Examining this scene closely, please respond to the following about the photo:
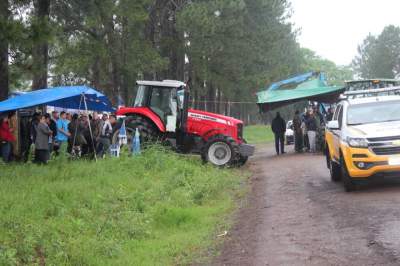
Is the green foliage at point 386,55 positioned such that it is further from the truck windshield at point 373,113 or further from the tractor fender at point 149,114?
the truck windshield at point 373,113

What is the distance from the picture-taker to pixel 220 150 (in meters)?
19.5

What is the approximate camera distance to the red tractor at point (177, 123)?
64.0ft

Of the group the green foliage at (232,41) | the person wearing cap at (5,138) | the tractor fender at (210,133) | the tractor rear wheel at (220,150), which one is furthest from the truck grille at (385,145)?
the green foliage at (232,41)

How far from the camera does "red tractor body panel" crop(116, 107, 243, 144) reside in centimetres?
1992

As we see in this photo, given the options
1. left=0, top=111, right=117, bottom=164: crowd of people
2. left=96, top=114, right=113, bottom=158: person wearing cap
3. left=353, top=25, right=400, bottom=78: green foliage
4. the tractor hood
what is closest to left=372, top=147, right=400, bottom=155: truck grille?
the tractor hood

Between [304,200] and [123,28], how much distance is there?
25.9m

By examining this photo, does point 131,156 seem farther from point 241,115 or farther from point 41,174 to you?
point 241,115

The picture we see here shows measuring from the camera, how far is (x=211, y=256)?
8.09 metres

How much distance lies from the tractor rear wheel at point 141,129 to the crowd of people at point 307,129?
653 cm

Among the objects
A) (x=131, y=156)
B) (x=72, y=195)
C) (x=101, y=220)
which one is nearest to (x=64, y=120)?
(x=131, y=156)

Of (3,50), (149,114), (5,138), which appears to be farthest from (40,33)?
(149,114)

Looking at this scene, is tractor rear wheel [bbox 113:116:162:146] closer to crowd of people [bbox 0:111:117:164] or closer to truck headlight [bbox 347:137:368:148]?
crowd of people [bbox 0:111:117:164]

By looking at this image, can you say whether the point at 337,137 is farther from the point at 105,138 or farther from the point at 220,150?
the point at 105,138

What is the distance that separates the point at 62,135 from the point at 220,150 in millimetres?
5629
